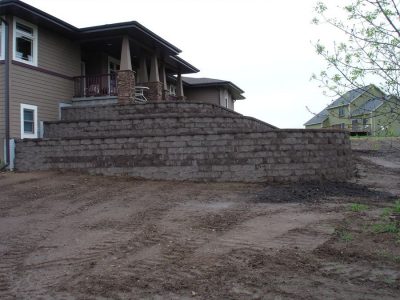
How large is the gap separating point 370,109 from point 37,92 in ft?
A: 41.6

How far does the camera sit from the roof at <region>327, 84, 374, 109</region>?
5505mm

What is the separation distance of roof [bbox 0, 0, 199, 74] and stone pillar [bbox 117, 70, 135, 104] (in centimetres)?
178

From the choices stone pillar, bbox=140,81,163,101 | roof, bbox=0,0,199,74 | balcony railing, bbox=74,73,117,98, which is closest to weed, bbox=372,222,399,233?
roof, bbox=0,0,199,74

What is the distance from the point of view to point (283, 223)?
7426 mm

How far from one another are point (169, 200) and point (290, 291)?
18.0 ft

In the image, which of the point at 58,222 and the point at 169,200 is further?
the point at 169,200

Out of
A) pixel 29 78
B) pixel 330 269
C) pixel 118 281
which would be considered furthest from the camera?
pixel 29 78

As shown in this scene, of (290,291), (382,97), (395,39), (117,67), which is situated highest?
(117,67)

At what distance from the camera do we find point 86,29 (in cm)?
1709

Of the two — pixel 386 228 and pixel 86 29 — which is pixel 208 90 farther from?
pixel 386 228

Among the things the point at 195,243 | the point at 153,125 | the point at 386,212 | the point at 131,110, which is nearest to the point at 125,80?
the point at 131,110

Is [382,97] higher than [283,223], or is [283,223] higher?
[382,97]

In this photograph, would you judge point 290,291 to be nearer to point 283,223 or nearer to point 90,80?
point 283,223

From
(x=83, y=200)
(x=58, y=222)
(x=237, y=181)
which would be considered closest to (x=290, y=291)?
(x=58, y=222)
